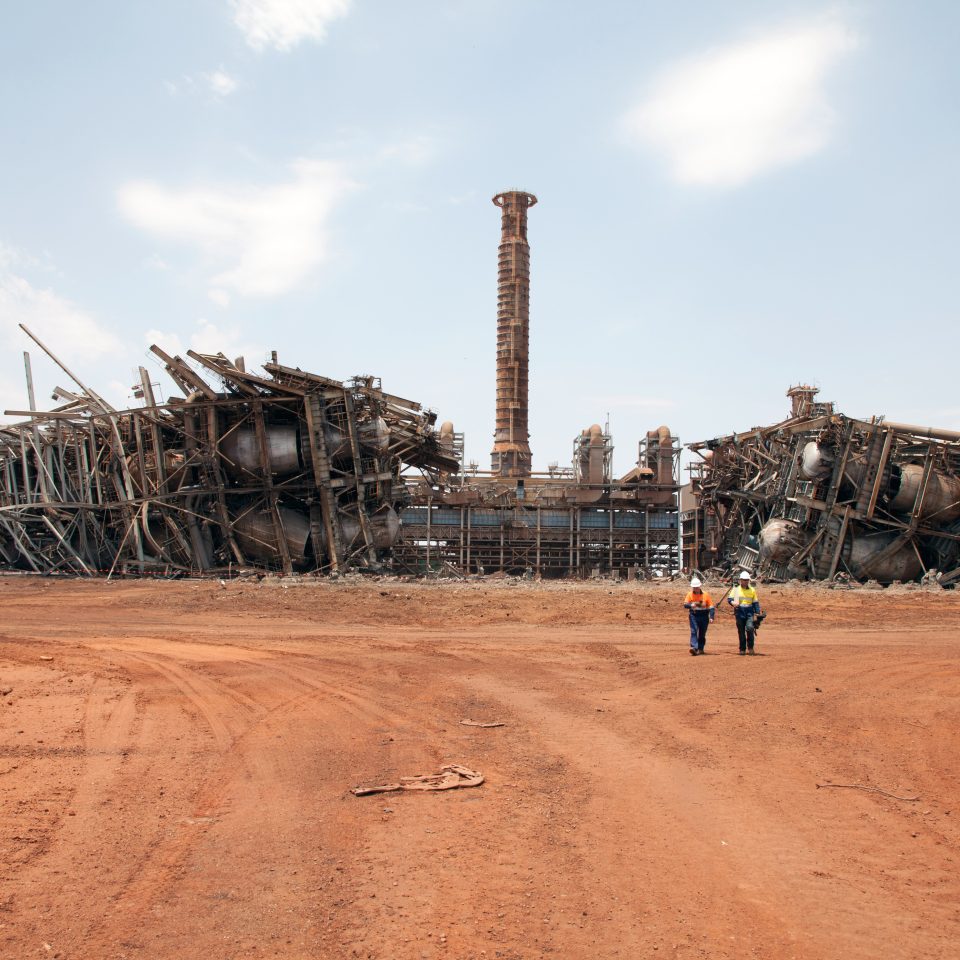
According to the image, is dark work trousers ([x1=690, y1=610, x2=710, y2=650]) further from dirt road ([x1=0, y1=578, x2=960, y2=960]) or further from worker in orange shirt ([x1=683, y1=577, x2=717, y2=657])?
dirt road ([x1=0, y1=578, x2=960, y2=960])

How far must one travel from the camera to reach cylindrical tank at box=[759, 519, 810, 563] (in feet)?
103

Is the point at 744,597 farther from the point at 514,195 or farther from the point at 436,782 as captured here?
the point at 514,195

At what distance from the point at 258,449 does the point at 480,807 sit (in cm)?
2585

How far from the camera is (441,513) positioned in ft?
154

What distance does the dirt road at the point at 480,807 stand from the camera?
4.79 meters

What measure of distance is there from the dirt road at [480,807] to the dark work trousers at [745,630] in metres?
0.78

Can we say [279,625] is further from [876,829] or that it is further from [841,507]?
[841,507]

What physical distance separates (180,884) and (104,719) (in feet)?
15.3

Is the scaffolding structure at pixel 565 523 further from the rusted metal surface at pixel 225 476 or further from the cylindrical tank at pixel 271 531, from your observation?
the cylindrical tank at pixel 271 531

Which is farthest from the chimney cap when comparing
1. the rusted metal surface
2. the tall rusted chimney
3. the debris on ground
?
the debris on ground

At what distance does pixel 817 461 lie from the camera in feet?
98.8

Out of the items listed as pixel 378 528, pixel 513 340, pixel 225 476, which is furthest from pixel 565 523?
pixel 225 476

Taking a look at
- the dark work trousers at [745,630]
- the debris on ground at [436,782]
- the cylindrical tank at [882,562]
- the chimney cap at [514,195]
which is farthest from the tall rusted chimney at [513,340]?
the debris on ground at [436,782]

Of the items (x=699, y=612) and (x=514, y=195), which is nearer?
(x=699, y=612)
